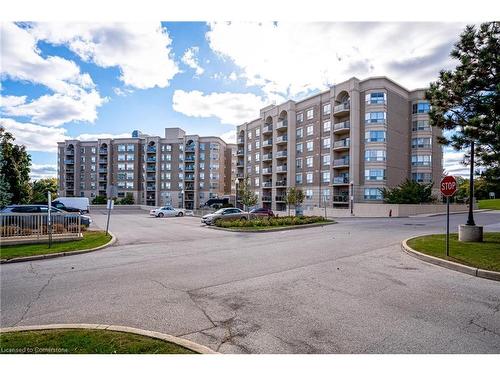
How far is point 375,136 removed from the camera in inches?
1642

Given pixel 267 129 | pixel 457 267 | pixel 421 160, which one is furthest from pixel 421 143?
pixel 457 267

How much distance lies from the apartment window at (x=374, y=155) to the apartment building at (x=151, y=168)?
4275cm

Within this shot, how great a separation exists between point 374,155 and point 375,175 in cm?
298

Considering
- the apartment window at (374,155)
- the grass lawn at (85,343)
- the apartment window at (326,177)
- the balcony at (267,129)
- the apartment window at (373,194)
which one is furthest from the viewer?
the balcony at (267,129)

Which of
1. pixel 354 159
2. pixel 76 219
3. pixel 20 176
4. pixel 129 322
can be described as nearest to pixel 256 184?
pixel 354 159

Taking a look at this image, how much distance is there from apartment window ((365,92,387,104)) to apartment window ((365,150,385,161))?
7329 mm

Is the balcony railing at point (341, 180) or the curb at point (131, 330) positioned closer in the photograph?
the curb at point (131, 330)

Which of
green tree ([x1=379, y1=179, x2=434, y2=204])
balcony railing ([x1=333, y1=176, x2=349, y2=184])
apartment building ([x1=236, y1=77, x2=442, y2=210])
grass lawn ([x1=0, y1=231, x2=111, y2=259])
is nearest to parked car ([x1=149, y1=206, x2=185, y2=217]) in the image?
apartment building ([x1=236, y1=77, x2=442, y2=210])

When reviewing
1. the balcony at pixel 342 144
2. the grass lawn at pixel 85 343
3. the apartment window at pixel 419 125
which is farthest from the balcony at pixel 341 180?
the grass lawn at pixel 85 343

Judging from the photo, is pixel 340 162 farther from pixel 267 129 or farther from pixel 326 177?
pixel 267 129

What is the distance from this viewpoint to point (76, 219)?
14.7 m

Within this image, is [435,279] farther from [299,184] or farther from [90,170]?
[90,170]

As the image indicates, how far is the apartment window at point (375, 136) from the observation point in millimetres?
41500

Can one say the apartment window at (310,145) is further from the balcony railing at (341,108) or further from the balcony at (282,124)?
the balcony railing at (341,108)
